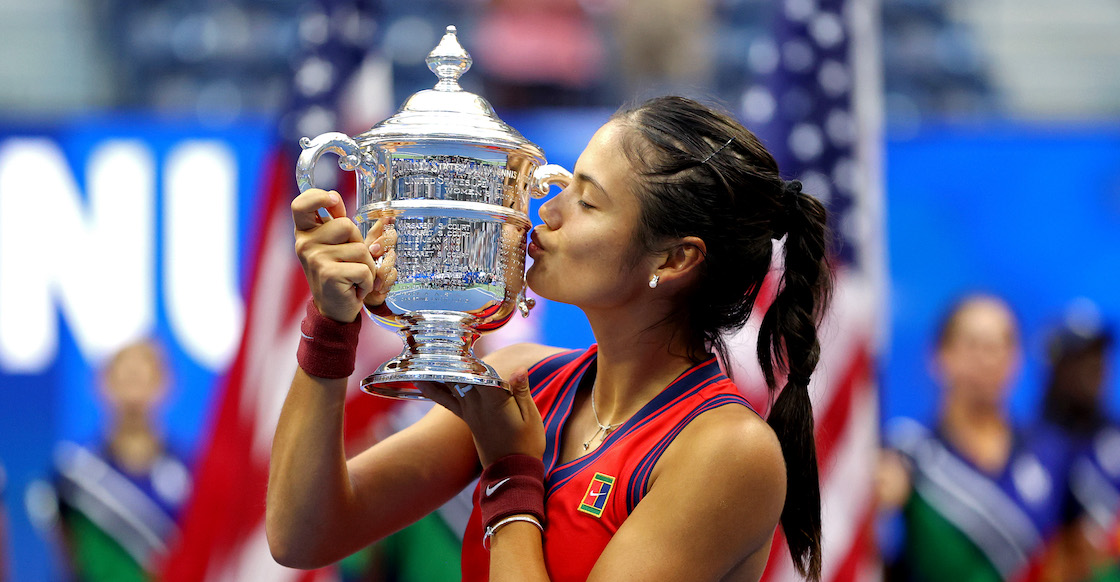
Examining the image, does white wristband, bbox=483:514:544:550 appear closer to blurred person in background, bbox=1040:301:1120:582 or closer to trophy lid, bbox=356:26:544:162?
trophy lid, bbox=356:26:544:162

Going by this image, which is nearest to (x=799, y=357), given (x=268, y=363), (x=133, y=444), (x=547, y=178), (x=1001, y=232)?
(x=547, y=178)

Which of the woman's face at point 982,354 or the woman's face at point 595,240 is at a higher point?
the woman's face at point 595,240

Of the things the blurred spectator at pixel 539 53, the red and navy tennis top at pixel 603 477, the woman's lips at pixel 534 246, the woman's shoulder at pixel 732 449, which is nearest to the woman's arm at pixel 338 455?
the red and navy tennis top at pixel 603 477

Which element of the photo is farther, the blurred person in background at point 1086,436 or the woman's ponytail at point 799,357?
the blurred person in background at point 1086,436

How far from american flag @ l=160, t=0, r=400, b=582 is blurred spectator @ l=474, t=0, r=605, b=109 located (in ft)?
5.31

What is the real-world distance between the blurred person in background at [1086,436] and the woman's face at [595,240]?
3.24 m

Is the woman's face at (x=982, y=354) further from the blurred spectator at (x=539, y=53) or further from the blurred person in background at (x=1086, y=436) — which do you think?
the blurred spectator at (x=539, y=53)

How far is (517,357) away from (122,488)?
11.2 feet

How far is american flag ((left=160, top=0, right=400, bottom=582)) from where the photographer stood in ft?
12.1

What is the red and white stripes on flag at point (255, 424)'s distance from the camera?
145 inches

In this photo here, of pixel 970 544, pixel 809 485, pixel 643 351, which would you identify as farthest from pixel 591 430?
pixel 970 544

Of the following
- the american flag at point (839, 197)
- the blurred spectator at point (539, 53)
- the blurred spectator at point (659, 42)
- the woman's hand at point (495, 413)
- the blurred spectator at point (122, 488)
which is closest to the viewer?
the woman's hand at point (495, 413)

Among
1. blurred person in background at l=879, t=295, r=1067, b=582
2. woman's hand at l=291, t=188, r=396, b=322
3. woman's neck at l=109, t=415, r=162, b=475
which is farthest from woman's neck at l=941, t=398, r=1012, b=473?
woman's hand at l=291, t=188, r=396, b=322

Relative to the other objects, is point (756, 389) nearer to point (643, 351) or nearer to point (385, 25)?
point (643, 351)
